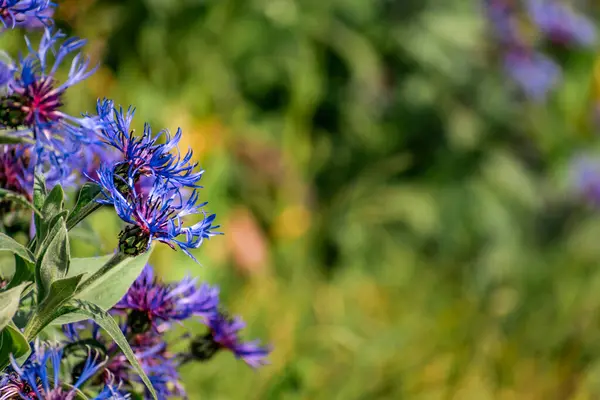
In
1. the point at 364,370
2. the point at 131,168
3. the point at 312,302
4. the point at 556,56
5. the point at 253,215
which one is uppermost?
the point at 556,56

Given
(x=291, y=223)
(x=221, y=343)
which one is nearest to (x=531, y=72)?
(x=291, y=223)

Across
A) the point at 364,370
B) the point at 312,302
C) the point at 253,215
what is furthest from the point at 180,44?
the point at 364,370

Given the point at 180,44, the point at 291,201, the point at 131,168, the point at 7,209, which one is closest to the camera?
the point at 131,168

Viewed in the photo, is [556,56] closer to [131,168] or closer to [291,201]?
[291,201]

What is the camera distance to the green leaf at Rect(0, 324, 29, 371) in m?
0.52

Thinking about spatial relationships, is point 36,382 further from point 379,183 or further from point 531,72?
point 531,72

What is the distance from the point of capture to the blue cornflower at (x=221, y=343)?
0.74 m

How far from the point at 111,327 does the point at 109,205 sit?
0.32 feet

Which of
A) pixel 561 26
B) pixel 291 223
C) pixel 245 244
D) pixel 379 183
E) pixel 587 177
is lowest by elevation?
pixel 245 244

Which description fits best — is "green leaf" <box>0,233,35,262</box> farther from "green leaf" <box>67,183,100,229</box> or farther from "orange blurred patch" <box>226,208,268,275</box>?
"orange blurred patch" <box>226,208,268,275</box>

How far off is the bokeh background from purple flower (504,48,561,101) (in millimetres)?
66

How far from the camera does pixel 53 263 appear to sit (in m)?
0.55

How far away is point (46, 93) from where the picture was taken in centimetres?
64

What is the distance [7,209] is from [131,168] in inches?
8.7
